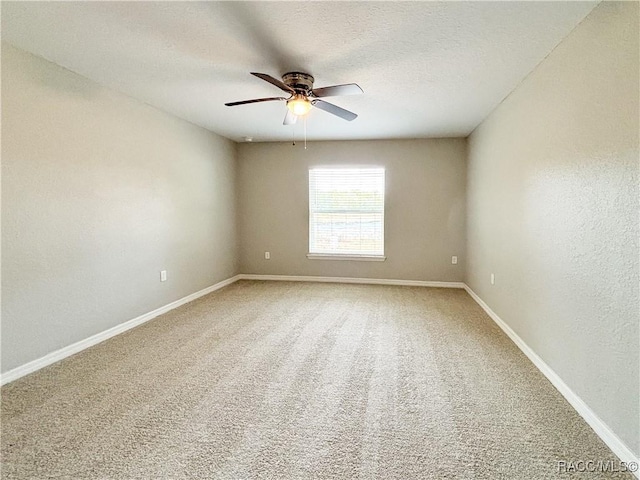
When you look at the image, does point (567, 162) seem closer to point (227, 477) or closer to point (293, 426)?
point (293, 426)

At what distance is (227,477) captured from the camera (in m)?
1.37

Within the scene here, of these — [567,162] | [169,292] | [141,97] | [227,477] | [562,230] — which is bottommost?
[227,477]

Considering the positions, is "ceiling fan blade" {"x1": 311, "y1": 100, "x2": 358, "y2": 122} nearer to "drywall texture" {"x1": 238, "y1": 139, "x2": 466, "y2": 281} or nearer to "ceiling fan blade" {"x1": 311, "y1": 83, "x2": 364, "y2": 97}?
"ceiling fan blade" {"x1": 311, "y1": 83, "x2": 364, "y2": 97}

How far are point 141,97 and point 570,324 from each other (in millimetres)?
4052

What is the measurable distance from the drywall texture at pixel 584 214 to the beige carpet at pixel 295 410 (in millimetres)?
280

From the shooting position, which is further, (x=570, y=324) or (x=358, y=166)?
(x=358, y=166)

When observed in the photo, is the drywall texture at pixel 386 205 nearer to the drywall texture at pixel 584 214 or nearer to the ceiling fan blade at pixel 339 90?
the drywall texture at pixel 584 214

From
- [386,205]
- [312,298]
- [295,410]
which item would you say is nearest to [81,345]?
[295,410]

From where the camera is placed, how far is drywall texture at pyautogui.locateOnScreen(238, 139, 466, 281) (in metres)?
4.90

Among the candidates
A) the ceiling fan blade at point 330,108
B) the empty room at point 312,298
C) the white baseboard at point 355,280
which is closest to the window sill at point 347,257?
the white baseboard at point 355,280

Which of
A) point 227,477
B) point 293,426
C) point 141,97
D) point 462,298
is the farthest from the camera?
point 462,298

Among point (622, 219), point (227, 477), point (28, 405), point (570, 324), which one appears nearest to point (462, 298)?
point (570, 324)

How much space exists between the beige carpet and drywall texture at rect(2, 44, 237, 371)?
0.44 metres

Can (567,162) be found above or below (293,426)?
above
